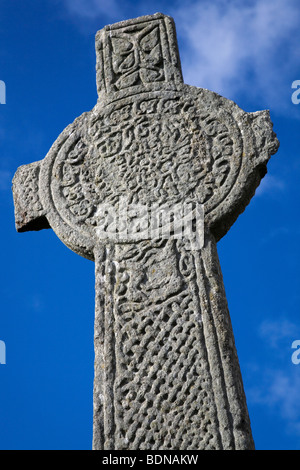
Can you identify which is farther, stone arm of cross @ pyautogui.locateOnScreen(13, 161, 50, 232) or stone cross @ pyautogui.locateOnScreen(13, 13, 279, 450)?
stone arm of cross @ pyautogui.locateOnScreen(13, 161, 50, 232)

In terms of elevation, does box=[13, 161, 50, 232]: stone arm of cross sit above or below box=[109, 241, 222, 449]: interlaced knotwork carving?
above

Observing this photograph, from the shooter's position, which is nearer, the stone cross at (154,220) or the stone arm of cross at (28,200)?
the stone cross at (154,220)

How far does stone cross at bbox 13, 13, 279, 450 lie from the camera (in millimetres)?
3299

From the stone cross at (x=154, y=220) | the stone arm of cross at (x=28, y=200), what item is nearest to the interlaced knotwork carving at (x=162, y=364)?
the stone cross at (x=154, y=220)

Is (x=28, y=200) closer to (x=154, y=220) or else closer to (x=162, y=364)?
(x=154, y=220)

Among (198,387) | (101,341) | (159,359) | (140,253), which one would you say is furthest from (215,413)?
(140,253)

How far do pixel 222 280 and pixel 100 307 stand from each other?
0.69 metres

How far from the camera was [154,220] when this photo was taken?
3852mm

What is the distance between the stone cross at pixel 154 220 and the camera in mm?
3299

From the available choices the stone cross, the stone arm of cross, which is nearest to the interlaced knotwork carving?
the stone cross

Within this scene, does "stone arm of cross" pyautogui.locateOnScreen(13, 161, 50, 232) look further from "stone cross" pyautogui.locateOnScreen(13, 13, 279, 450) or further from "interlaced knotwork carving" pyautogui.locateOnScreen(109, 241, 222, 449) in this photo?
"interlaced knotwork carving" pyautogui.locateOnScreen(109, 241, 222, 449)

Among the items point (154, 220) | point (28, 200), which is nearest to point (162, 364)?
point (154, 220)

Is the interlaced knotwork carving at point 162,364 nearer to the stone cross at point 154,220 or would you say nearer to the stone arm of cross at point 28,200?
the stone cross at point 154,220
